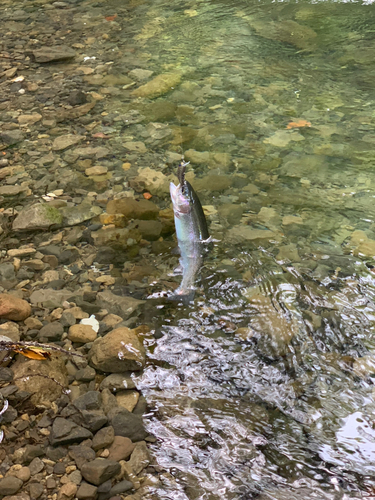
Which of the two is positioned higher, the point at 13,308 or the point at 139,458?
the point at 13,308

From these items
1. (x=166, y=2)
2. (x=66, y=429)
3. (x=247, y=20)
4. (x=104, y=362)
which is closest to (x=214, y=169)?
(x=104, y=362)

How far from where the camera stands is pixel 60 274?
12.9 ft

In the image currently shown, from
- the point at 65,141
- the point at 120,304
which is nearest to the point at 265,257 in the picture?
the point at 120,304

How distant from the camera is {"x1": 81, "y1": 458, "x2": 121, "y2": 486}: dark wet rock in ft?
8.04

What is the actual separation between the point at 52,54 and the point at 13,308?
523 cm

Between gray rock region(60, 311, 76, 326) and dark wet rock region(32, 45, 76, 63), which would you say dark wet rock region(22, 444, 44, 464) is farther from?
dark wet rock region(32, 45, 76, 63)

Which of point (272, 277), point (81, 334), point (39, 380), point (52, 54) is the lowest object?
point (272, 277)

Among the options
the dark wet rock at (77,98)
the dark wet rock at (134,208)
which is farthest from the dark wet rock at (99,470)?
the dark wet rock at (77,98)

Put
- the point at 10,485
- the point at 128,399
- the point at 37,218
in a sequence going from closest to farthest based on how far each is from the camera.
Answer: the point at 10,485 < the point at 128,399 < the point at 37,218

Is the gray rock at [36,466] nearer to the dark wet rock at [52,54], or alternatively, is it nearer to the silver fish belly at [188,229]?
the silver fish belly at [188,229]

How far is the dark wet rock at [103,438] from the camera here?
2.64 m

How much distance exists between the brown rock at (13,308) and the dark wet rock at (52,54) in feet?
16.4

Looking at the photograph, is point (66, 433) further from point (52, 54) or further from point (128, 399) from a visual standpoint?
point (52, 54)

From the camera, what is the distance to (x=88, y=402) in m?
2.85
